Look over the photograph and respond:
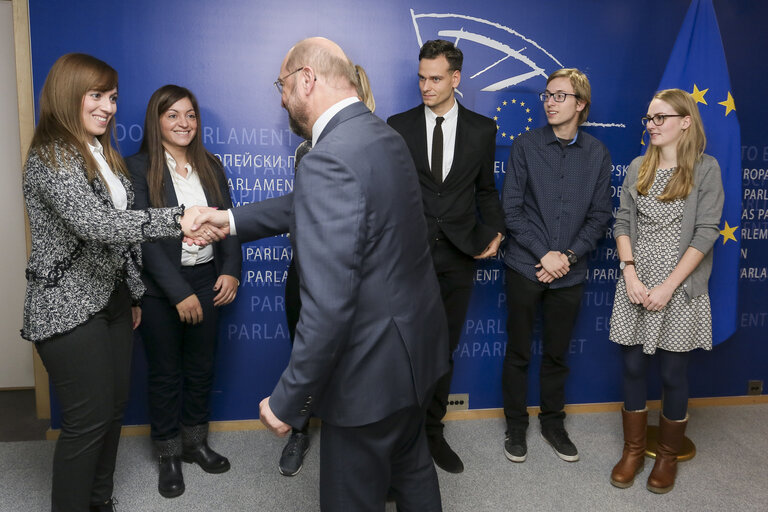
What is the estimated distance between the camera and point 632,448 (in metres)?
2.74

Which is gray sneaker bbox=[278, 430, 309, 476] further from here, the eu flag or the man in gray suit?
the eu flag

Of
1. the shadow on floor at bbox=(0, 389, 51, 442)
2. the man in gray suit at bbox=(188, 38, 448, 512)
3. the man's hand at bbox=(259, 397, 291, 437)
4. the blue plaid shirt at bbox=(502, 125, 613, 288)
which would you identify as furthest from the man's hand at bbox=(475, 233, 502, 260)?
the shadow on floor at bbox=(0, 389, 51, 442)

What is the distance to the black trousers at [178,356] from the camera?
8.47ft

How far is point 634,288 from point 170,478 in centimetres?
230

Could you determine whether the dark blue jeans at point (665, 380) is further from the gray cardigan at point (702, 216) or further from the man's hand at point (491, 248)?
the man's hand at point (491, 248)

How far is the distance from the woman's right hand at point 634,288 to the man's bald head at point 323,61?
5.86ft

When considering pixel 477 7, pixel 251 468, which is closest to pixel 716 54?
pixel 477 7

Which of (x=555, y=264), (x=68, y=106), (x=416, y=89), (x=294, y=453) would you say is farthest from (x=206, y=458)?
(x=416, y=89)

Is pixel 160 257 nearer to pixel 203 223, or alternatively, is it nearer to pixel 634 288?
pixel 203 223

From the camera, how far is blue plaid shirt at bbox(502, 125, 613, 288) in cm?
287

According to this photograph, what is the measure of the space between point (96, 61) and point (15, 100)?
1.89 meters

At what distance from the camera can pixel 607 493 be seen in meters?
2.62

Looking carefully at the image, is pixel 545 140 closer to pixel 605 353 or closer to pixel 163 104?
pixel 605 353

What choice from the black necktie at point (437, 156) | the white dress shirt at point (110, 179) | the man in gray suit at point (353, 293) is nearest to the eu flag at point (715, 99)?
the black necktie at point (437, 156)
